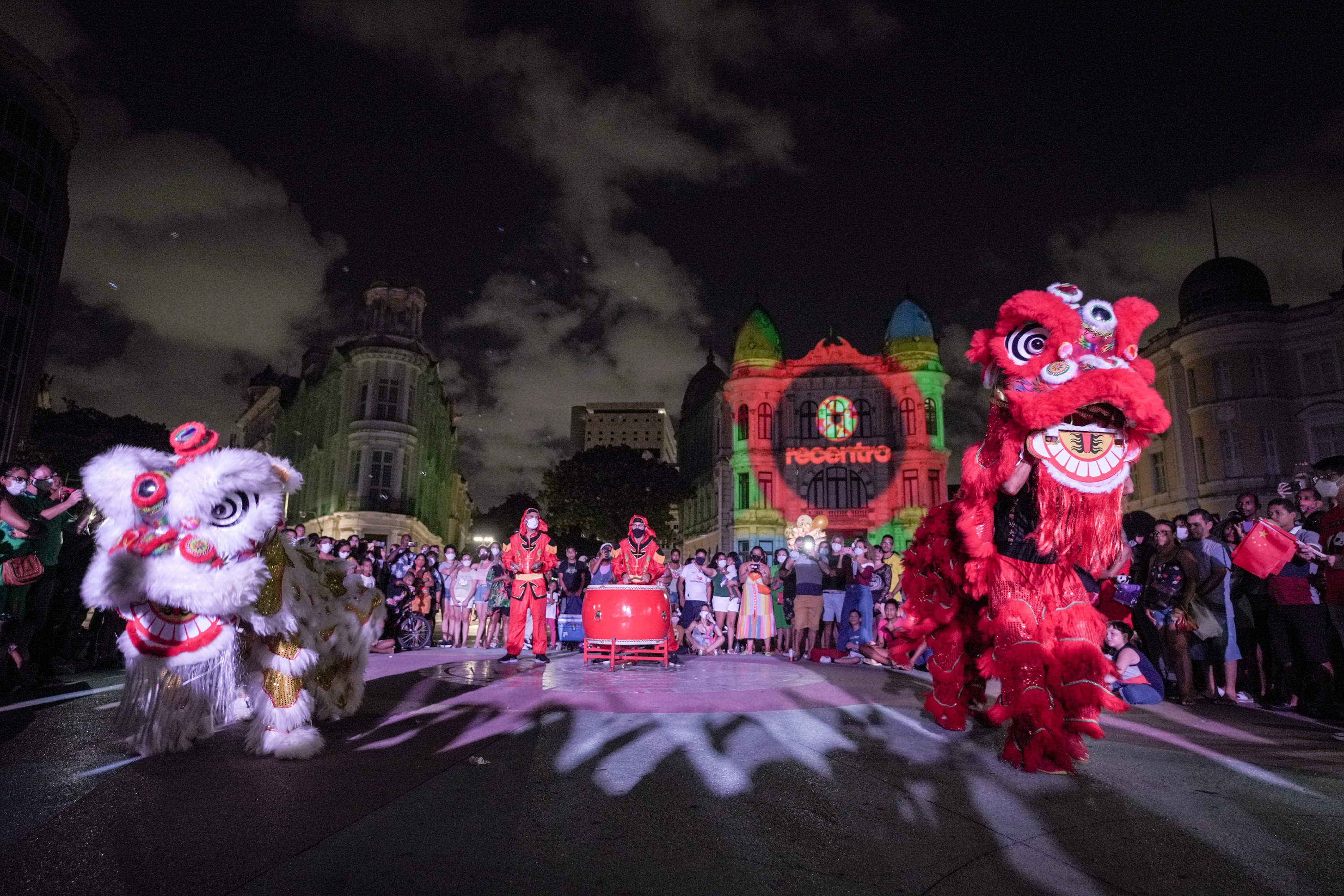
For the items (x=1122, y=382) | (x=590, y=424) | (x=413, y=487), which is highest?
(x=590, y=424)

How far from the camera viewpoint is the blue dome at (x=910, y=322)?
40344 mm

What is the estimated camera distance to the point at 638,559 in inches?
380

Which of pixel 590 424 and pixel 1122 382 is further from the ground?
pixel 590 424

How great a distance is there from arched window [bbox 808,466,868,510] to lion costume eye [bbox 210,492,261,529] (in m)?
36.7

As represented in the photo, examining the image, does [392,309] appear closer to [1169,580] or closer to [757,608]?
[757,608]

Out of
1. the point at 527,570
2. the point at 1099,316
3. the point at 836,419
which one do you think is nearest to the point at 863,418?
the point at 836,419

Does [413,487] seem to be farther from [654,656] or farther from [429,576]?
[654,656]

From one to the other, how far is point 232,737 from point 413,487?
31308mm

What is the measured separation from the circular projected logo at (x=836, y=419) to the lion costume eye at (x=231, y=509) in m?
37.7

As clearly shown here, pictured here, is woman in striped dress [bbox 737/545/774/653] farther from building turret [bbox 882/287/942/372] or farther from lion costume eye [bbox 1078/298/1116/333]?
building turret [bbox 882/287/942/372]

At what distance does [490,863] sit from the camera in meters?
2.50

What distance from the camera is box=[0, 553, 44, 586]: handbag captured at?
224 inches

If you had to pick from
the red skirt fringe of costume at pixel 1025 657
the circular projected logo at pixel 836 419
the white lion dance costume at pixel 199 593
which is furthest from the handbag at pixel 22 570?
the circular projected logo at pixel 836 419

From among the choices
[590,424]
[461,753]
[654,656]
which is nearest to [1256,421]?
[654,656]
